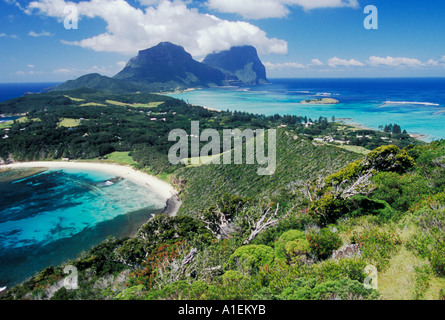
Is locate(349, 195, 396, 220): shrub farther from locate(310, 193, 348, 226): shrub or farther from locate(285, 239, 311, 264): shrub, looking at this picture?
locate(285, 239, 311, 264): shrub

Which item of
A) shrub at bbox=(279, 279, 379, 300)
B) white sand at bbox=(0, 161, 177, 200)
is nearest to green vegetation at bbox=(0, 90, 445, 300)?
shrub at bbox=(279, 279, 379, 300)

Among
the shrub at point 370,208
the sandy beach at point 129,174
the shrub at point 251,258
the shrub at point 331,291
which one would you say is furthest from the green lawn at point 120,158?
the shrub at point 331,291

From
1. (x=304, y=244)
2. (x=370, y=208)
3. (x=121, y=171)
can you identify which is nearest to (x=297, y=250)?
(x=304, y=244)

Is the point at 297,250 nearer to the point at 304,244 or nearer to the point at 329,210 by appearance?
the point at 304,244

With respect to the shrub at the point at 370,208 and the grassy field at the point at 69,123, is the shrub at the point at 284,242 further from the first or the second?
the grassy field at the point at 69,123

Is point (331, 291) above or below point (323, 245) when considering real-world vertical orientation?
above
